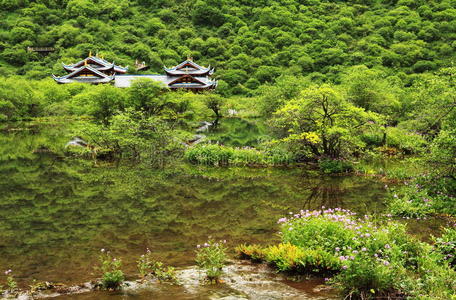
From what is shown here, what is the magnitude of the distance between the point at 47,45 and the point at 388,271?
91.9 metres

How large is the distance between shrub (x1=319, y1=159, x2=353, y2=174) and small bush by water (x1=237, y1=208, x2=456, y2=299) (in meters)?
9.38

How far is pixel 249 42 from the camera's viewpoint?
90.6 meters

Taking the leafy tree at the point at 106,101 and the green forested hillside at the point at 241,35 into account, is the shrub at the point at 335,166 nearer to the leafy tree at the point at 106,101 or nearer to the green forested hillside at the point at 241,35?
the leafy tree at the point at 106,101

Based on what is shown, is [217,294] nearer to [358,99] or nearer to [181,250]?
[181,250]

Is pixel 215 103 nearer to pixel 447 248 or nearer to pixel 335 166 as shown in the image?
pixel 335 166

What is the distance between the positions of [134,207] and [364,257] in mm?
8139

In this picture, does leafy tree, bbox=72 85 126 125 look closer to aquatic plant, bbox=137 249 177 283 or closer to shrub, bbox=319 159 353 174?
shrub, bbox=319 159 353 174

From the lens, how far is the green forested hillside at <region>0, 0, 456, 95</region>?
244ft

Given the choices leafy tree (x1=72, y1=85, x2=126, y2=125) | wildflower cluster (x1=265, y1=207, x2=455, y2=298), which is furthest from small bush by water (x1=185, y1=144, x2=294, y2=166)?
wildflower cluster (x1=265, y1=207, x2=455, y2=298)

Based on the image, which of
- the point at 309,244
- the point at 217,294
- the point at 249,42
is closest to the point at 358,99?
the point at 309,244

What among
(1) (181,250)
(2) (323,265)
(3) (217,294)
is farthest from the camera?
(1) (181,250)

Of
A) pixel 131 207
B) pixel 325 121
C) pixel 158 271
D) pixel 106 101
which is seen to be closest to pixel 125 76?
pixel 106 101

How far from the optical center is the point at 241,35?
9500cm

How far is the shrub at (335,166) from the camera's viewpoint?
18.3 meters
